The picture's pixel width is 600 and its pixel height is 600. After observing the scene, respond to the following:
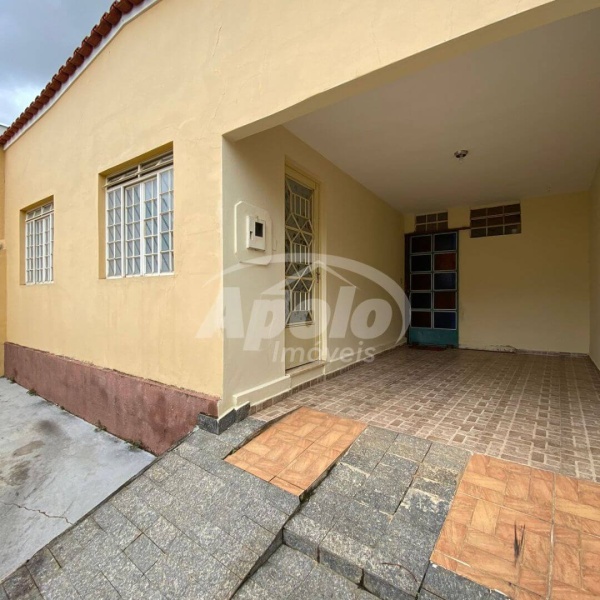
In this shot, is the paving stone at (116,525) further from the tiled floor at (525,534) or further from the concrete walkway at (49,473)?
the tiled floor at (525,534)

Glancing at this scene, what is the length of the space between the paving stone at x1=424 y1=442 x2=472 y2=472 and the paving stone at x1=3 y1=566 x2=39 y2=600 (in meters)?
2.61

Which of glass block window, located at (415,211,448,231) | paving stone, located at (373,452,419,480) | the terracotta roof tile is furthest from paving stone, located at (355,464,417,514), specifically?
glass block window, located at (415,211,448,231)

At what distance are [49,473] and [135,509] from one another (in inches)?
81.6

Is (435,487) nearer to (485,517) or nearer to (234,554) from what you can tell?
(485,517)

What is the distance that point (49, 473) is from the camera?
11.3 feet

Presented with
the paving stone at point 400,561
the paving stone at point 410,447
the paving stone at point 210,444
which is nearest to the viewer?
the paving stone at point 400,561

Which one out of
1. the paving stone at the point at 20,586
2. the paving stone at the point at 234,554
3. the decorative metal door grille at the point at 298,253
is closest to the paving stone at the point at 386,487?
the paving stone at the point at 234,554

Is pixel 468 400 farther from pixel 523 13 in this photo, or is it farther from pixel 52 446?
pixel 52 446

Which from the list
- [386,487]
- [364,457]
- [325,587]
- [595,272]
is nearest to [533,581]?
[386,487]

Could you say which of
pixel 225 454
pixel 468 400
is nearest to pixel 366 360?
pixel 468 400

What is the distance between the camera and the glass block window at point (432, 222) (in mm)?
7332

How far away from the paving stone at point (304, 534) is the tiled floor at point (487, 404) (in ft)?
3.93

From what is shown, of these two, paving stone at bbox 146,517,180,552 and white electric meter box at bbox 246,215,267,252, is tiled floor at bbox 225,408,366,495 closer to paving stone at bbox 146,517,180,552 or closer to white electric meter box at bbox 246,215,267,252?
paving stone at bbox 146,517,180,552

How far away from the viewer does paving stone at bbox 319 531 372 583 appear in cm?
162
